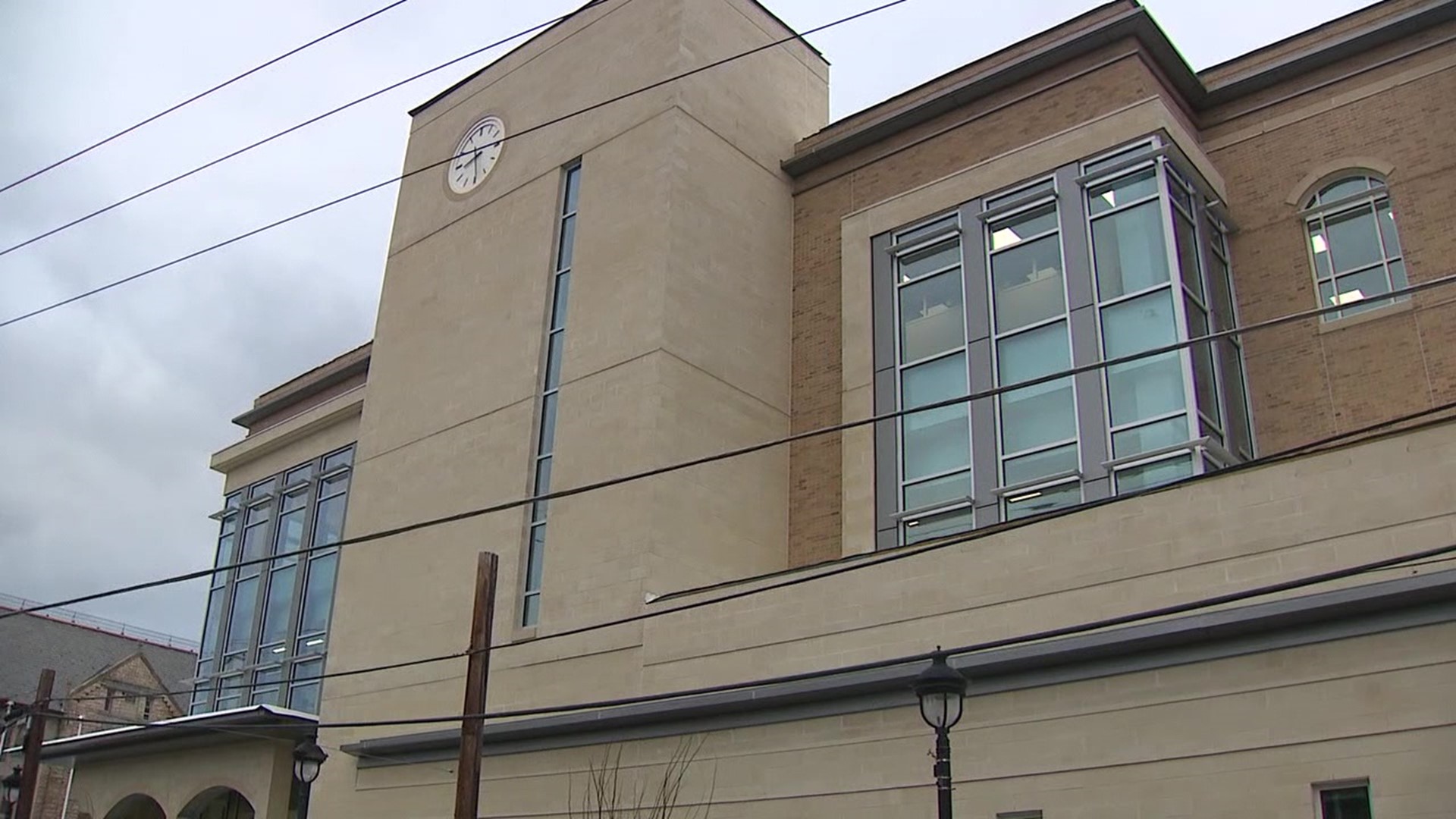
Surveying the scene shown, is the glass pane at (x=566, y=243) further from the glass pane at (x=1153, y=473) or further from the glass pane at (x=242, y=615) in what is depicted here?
the glass pane at (x=242, y=615)

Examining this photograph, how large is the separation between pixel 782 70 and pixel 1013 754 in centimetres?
1502

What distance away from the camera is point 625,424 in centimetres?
2114

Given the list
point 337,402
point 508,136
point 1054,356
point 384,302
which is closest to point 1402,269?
point 1054,356

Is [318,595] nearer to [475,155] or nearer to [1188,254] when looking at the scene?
[475,155]

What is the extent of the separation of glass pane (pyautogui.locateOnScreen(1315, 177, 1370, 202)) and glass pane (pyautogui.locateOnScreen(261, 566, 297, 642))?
2167 centimetres

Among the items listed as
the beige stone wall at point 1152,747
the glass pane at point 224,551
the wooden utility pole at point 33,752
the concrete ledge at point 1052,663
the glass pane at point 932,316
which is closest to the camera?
the beige stone wall at point 1152,747

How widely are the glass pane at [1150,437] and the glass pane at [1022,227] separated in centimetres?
357

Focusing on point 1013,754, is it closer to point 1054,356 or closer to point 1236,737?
point 1236,737

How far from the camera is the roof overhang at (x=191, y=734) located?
2434cm

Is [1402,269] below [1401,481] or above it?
above

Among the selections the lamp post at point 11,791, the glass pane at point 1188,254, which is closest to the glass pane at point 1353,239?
the glass pane at point 1188,254

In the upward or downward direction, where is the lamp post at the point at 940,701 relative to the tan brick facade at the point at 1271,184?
downward

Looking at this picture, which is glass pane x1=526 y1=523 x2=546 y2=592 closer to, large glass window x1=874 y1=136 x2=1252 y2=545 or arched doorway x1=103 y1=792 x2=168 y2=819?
large glass window x1=874 y1=136 x2=1252 y2=545

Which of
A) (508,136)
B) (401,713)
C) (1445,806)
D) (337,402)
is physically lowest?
(1445,806)
